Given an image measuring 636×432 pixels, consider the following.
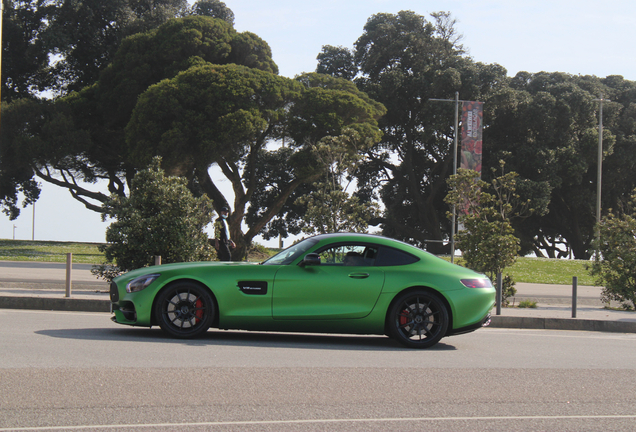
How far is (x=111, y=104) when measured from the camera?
36.3 m

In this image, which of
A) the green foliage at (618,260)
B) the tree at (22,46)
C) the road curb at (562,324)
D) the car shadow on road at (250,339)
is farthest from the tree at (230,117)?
the car shadow on road at (250,339)

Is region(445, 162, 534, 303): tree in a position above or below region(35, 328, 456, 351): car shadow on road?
above

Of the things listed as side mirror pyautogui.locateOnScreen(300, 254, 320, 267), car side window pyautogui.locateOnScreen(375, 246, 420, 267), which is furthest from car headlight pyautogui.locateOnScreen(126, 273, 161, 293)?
car side window pyautogui.locateOnScreen(375, 246, 420, 267)

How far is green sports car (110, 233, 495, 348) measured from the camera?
25.7ft

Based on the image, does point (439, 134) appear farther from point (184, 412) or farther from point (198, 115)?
point (184, 412)

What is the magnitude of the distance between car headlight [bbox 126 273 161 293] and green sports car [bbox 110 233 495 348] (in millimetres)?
12

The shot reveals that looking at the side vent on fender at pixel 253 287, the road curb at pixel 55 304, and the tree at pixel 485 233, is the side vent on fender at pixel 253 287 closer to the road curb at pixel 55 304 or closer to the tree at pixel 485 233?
the road curb at pixel 55 304

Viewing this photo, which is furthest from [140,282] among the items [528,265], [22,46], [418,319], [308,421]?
[22,46]

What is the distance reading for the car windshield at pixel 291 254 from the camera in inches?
320

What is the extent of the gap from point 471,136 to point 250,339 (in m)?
25.6

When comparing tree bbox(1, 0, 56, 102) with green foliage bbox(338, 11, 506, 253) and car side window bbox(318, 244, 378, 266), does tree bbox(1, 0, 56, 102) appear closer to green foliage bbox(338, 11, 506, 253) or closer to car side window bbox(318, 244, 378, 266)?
green foliage bbox(338, 11, 506, 253)

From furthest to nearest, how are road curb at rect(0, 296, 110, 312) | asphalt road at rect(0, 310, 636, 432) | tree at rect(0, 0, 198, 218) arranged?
1. tree at rect(0, 0, 198, 218)
2. road curb at rect(0, 296, 110, 312)
3. asphalt road at rect(0, 310, 636, 432)

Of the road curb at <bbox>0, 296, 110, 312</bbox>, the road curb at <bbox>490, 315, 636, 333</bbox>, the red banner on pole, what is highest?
the red banner on pole

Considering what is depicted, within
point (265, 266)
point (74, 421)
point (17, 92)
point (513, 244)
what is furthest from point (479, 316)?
point (17, 92)
